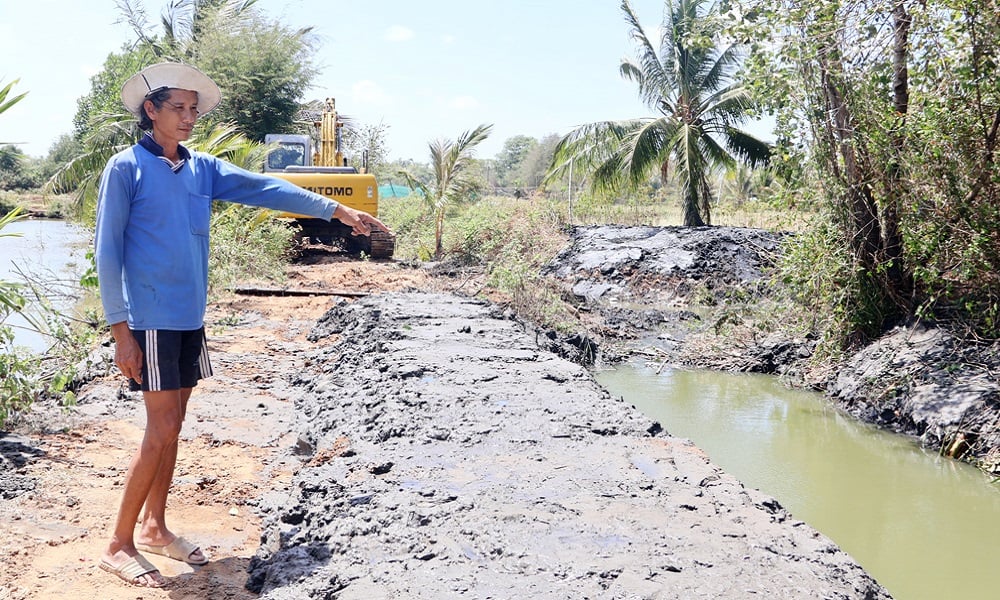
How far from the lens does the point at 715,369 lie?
10641 millimetres

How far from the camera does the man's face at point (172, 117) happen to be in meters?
3.52

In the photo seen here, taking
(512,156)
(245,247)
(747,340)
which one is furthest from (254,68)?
(512,156)

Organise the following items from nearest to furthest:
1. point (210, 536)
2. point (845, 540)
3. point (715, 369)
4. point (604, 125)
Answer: point (210, 536), point (845, 540), point (715, 369), point (604, 125)

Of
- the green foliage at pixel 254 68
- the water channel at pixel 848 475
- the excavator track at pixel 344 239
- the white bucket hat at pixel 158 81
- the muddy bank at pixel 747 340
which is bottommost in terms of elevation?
the water channel at pixel 848 475

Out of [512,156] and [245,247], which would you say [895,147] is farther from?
[512,156]

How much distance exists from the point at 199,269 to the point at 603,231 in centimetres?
1716

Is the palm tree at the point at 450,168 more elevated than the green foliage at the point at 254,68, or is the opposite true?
the green foliage at the point at 254,68

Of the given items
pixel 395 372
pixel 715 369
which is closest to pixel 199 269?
pixel 395 372

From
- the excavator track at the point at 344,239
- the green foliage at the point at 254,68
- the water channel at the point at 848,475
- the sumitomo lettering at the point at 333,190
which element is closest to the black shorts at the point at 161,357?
the water channel at the point at 848,475

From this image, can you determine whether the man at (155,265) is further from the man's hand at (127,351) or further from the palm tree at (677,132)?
the palm tree at (677,132)

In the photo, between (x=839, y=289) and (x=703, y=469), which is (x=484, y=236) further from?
(x=703, y=469)

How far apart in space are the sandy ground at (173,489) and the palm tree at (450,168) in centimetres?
1206

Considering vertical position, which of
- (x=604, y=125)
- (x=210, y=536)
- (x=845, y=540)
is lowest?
(x=845, y=540)

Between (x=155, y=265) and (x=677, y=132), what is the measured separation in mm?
19003
